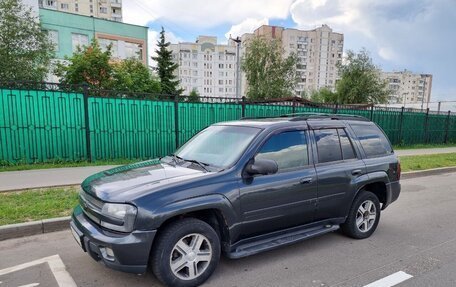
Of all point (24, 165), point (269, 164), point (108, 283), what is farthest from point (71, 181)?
point (269, 164)

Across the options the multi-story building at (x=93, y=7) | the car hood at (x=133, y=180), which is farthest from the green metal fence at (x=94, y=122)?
the multi-story building at (x=93, y=7)

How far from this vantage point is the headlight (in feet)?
8.93

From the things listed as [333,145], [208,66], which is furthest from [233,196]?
[208,66]

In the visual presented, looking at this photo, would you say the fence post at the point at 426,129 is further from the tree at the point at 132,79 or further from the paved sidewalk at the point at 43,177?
the paved sidewalk at the point at 43,177

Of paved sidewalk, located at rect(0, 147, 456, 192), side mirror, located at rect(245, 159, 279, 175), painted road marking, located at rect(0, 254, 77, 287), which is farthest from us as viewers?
paved sidewalk, located at rect(0, 147, 456, 192)

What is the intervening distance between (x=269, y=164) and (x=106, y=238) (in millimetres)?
1769

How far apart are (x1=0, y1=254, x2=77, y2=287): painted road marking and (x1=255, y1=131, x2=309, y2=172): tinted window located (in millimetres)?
2443

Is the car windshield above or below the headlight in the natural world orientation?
Answer: above

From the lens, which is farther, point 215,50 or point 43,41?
point 215,50

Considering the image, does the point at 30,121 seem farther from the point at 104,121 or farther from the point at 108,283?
the point at 108,283

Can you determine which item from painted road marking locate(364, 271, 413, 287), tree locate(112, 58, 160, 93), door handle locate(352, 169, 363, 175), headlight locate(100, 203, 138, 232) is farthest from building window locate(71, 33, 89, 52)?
painted road marking locate(364, 271, 413, 287)

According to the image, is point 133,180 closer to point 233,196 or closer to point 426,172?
point 233,196

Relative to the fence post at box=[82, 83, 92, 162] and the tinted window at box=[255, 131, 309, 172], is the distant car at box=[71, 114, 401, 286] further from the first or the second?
the fence post at box=[82, 83, 92, 162]

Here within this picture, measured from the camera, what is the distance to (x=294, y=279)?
3.24m
